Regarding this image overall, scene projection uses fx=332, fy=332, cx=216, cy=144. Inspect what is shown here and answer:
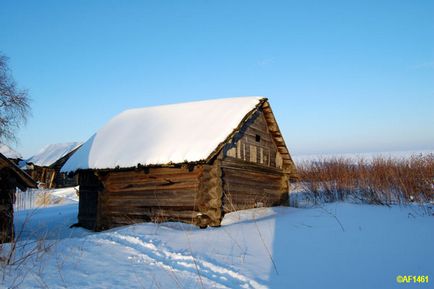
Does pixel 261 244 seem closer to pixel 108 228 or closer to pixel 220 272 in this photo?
pixel 220 272

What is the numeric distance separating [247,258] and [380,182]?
506 inches

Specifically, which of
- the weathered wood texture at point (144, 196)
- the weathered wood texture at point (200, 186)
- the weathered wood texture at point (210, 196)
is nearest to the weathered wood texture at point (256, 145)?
the weathered wood texture at point (200, 186)

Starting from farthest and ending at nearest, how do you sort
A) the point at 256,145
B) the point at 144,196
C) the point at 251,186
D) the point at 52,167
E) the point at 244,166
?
the point at 52,167
the point at 256,145
the point at 251,186
the point at 244,166
the point at 144,196

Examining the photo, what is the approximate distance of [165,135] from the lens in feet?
41.5

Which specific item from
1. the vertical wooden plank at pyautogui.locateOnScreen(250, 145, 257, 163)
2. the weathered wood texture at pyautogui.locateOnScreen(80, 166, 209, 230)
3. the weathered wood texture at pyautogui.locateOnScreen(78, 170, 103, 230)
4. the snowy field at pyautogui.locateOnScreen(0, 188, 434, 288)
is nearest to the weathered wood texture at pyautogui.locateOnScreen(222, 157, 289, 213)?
the vertical wooden plank at pyautogui.locateOnScreen(250, 145, 257, 163)

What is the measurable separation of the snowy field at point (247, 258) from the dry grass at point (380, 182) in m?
5.51

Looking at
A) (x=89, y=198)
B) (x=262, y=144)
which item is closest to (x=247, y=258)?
(x=262, y=144)

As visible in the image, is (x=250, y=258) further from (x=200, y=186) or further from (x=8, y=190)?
(x=8, y=190)

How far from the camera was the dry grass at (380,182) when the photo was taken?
1409 cm

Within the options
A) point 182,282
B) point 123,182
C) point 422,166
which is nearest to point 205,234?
point 182,282

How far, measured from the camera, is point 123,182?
41.5 feet

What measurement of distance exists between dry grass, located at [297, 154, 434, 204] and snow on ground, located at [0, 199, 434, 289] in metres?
5.22

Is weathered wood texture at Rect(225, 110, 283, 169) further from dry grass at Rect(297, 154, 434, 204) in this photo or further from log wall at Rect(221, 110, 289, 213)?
dry grass at Rect(297, 154, 434, 204)

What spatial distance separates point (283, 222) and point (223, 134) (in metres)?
3.34
